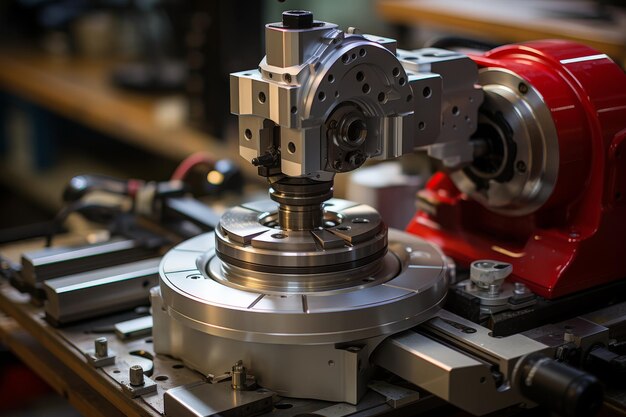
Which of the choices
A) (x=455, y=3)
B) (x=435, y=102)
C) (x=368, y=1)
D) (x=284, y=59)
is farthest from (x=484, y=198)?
(x=368, y=1)

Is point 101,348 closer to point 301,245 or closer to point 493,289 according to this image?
point 301,245

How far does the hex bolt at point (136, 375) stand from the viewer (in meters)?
1.21

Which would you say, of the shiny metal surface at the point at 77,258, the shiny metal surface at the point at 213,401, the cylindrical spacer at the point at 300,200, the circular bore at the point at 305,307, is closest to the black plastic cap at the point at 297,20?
the cylindrical spacer at the point at 300,200

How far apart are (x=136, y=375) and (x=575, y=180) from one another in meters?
0.58

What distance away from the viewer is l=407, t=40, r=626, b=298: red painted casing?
1309 millimetres

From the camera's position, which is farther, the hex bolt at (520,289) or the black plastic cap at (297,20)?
the hex bolt at (520,289)

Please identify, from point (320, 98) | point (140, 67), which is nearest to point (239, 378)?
point (320, 98)

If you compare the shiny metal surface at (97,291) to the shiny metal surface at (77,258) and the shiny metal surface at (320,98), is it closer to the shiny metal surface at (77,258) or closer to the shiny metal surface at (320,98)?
the shiny metal surface at (77,258)

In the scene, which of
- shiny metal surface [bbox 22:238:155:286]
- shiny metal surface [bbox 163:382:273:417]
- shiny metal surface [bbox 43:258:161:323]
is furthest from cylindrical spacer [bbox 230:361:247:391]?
shiny metal surface [bbox 22:238:155:286]

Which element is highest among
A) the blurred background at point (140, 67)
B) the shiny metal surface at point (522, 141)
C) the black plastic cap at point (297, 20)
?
the black plastic cap at point (297, 20)

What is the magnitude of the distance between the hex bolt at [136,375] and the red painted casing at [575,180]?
475 millimetres

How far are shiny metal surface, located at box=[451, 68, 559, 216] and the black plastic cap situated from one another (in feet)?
0.98

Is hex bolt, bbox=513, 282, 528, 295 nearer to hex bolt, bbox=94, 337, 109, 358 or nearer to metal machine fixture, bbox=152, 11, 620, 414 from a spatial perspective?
metal machine fixture, bbox=152, 11, 620, 414

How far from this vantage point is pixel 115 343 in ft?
4.48
